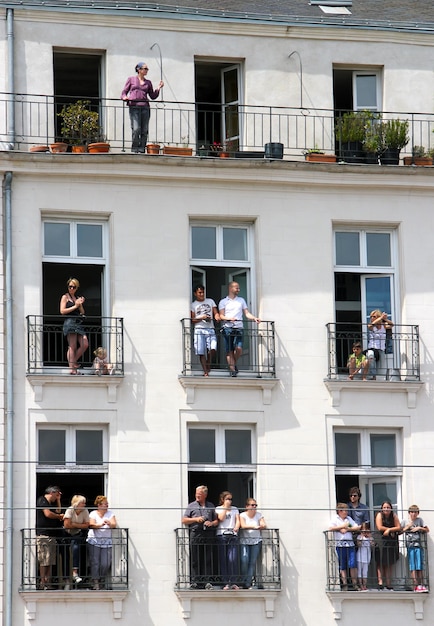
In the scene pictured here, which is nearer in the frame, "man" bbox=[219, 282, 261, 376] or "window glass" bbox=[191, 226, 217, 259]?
"man" bbox=[219, 282, 261, 376]

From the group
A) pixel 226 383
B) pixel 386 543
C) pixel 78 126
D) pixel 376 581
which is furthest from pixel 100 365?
pixel 376 581

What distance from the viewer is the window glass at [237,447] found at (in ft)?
136

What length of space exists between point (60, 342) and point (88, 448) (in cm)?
208

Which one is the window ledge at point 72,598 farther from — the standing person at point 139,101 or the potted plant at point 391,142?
the potted plant at point 391,142

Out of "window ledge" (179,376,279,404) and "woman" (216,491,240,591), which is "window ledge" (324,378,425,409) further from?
"woman" (216,491,240,591)

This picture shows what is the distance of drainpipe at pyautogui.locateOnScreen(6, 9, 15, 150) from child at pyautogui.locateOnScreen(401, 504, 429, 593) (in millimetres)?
10410

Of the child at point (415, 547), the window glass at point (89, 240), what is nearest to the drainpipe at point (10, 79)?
the window glass at point (89, 240)

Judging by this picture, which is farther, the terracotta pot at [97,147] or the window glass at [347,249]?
the window glass at [347,249]

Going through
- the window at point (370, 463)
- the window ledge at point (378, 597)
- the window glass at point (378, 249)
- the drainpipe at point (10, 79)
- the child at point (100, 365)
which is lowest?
the window ledge at point (378, 597)

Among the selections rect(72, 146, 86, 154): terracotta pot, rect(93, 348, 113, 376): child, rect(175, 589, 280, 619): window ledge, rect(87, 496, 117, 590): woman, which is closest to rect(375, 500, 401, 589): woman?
rect(175, 589, 280, 619): window ledge

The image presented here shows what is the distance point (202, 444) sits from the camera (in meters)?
41.4

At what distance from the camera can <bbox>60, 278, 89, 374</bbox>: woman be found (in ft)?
134

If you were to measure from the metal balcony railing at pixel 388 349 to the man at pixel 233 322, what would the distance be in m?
1.73

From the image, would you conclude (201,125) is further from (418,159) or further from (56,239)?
(418,159)
